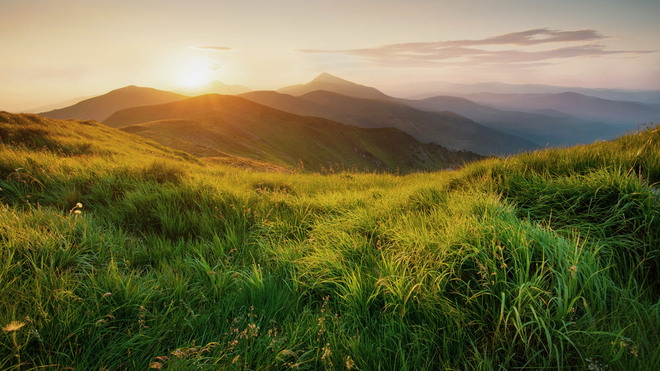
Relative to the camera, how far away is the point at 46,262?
276 cm

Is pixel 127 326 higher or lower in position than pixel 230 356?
higher

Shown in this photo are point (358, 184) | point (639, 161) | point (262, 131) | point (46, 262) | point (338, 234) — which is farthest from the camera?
point (262, 131)

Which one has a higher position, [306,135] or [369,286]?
[369,286]

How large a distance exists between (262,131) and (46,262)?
105 m

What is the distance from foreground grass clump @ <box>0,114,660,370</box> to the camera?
1.88 m

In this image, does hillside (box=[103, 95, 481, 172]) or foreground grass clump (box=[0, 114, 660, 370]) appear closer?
foreground grass clump (box=[0, 114, 660, 370])

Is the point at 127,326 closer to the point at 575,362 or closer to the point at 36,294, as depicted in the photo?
the point at 36,294

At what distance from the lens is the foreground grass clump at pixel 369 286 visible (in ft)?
6.16

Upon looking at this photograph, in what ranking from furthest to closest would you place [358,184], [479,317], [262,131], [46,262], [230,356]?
[262,131] < [358,184] < [46,262] < [479,317] < [230,356]

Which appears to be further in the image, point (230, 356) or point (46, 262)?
point (46, 262)

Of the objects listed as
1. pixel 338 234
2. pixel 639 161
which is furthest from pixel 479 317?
pixel 639 161

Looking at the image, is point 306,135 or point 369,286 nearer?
point 369,286

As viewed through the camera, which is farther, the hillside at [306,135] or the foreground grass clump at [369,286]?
the hillside at [306,135]

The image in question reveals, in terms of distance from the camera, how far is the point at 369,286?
256 centimetres
